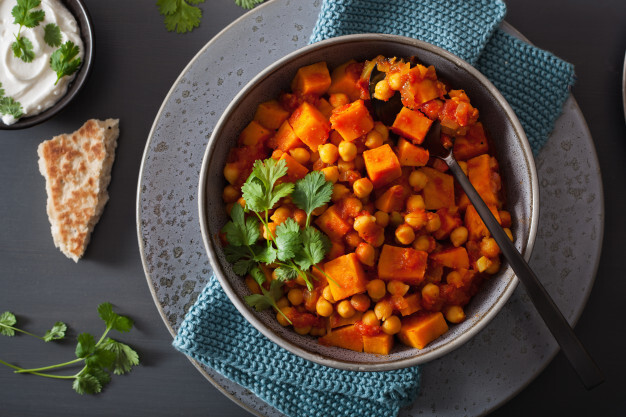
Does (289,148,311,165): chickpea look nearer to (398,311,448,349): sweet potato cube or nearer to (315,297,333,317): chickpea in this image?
(315,297,333,317): chickpea

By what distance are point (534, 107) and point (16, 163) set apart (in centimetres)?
332

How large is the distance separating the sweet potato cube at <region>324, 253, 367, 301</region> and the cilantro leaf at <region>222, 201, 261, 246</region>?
16.8 inches

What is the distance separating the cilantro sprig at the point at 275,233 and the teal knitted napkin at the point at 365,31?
0.26 m

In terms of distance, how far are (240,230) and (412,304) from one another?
0.95m

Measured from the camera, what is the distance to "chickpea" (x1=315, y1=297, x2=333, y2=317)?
2686 mm

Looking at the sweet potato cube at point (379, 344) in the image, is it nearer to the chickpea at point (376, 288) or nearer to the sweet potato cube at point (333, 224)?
the chickpea at point (376, 288)

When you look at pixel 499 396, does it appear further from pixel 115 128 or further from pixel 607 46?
pixel 115 128

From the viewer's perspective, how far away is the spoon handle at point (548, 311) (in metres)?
2.31

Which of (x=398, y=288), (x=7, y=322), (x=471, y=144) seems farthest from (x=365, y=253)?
(x=7, y=322)

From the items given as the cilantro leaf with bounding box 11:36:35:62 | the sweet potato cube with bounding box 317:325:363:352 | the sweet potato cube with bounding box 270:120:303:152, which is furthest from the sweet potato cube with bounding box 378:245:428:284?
the cilantro leaf with bounding box 11:36:35:62

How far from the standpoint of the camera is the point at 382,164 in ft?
8.66

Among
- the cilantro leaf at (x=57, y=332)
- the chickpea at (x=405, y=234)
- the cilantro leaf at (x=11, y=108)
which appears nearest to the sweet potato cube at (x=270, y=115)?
the chickpea at (x=405, y=234)

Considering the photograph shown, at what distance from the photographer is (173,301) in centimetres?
301

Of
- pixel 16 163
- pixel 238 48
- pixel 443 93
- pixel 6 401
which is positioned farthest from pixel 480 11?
pixel 6 401
